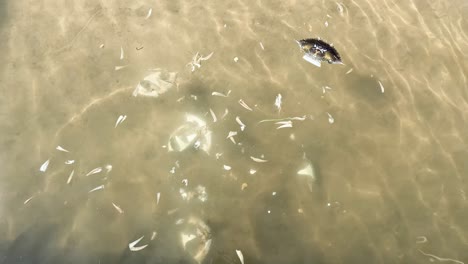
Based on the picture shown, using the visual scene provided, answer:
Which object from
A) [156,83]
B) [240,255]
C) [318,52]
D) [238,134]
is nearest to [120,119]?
[156,83]

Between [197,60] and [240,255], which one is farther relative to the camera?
[197,60]

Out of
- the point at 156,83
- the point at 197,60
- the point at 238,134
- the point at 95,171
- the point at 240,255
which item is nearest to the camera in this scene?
the point at 240,255

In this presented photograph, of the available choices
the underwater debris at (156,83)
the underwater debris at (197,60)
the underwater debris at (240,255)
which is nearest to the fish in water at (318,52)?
the underwater debris at (197,60)

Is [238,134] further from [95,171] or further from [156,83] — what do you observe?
[95,171]

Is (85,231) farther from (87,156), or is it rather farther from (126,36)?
(126,36)

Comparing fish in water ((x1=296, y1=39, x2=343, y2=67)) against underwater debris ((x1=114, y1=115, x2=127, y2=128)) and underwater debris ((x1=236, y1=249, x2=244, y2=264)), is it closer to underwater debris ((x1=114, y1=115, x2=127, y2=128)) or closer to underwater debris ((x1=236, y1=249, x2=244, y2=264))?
underwater debris ((x1=114, y1=115, x2=127, y2=128))
